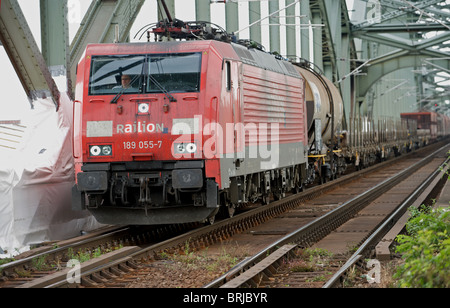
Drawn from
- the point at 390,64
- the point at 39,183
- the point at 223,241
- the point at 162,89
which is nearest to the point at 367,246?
the point at 223,241

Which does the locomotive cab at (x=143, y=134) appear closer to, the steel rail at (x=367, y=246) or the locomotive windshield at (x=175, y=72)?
the locomotive windshield at (x=175, y=72)

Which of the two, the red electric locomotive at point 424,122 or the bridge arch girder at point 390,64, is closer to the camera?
the bridge arch girder at point 390,64

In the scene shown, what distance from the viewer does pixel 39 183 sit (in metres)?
13.2

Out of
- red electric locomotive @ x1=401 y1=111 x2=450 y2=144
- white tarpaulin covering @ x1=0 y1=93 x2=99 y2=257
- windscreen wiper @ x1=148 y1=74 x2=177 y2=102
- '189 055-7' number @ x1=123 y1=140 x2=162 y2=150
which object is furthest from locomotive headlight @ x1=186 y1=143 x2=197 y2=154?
red electric locomotive @ x1=401 y1=111 x2=450 y2=144

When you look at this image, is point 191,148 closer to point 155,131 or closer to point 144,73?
point 155,131

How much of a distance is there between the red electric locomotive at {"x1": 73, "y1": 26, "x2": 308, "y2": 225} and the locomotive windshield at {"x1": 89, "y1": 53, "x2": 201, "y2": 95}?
0.02 metres

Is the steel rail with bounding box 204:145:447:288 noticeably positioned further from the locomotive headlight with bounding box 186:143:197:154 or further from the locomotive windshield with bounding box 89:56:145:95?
the locomotive windshield with bounding box 89:56:145:95

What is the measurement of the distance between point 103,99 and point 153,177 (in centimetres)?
155

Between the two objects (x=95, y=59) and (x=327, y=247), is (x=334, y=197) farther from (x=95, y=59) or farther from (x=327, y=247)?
(x=95, y=59)

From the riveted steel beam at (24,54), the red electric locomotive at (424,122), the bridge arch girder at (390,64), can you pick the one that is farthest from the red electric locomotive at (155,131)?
the red electric locomotive at (424,122)

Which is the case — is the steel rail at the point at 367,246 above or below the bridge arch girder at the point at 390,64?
below

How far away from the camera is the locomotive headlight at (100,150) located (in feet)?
40.3

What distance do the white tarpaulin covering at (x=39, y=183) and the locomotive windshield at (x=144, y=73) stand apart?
1879 millimetres

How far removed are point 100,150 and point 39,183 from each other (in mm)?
1585
